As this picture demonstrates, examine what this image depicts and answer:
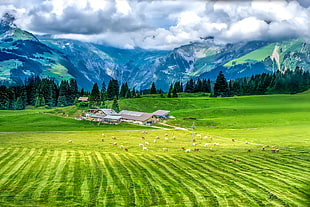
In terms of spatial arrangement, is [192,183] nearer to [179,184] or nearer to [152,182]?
[179,184]

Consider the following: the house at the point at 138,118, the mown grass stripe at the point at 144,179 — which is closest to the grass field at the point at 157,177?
the mown grass stripe at the point at 144,179

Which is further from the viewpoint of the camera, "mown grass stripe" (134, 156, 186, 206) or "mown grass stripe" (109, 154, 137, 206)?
"mown grass stripe" (109, 154, 137, 206)

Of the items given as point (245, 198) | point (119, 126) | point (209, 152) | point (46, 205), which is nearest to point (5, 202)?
point (46, 205)

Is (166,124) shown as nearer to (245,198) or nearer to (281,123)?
(281,123)

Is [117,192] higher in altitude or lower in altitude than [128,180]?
lower

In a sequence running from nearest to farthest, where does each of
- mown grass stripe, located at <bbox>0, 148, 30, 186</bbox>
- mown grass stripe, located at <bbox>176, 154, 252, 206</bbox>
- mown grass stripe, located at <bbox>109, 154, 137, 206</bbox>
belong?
mown grass stripe, located at <bbox>109, 154, 137, 206</bbox>
mown grass stripe, located at <bbox>176, 154, 252, 206</bbox>
mown grass stripe, located at <bbox>0, 148, 30, 186</bbox>

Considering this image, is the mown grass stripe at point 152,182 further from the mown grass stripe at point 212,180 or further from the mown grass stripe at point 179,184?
the mown grass stripe at point 212,180

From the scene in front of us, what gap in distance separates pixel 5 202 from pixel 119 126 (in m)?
87.6

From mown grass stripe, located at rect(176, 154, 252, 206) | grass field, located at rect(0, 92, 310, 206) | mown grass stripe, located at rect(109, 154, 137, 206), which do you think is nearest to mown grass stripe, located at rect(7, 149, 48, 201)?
grass field, located at rect(0, 92, 310, 206)

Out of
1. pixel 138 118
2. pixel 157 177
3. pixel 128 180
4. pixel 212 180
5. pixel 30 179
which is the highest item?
pixel 138 118

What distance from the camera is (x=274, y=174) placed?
37312 millimetres

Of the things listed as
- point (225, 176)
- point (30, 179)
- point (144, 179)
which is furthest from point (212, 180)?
point (30, 179)

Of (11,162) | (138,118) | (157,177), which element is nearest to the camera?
(157,177)

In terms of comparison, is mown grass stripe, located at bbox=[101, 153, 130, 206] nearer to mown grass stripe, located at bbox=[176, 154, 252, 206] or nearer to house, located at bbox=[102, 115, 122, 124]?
mown grass stripe, located at bbox=[176, 154, 252, 206]
